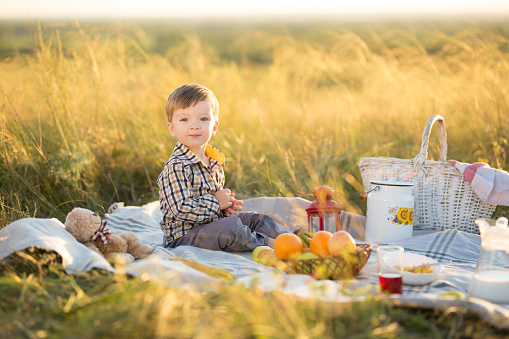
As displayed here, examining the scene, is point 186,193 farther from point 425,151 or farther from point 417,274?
point 425,151

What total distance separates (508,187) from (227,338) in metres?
2.71

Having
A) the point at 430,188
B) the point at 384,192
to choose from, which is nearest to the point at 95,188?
the point at 384,192

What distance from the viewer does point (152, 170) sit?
16.0 feet

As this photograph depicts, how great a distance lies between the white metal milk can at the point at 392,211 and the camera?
352 centimetres

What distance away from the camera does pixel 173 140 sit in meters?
5.15

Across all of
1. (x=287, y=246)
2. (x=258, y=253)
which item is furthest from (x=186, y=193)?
(x=287, y=246)

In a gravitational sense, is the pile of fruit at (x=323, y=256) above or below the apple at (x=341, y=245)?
below

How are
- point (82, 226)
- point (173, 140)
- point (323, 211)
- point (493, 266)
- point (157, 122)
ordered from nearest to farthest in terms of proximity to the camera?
point (493, 266) < point (82, 226) < point (323, 211) < point (173, 140) < point (157, 122)

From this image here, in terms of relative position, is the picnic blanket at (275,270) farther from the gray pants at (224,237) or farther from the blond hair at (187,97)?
the blond hair at (187,97)

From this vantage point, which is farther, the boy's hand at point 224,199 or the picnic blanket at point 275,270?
the boy's hand at point 224,199

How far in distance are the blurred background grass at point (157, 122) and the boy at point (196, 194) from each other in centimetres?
88

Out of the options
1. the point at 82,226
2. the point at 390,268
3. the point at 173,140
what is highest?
the point at 173,140

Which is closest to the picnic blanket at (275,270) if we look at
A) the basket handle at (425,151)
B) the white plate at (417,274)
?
the white plate at (417,274)

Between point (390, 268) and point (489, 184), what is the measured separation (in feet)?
4.87
